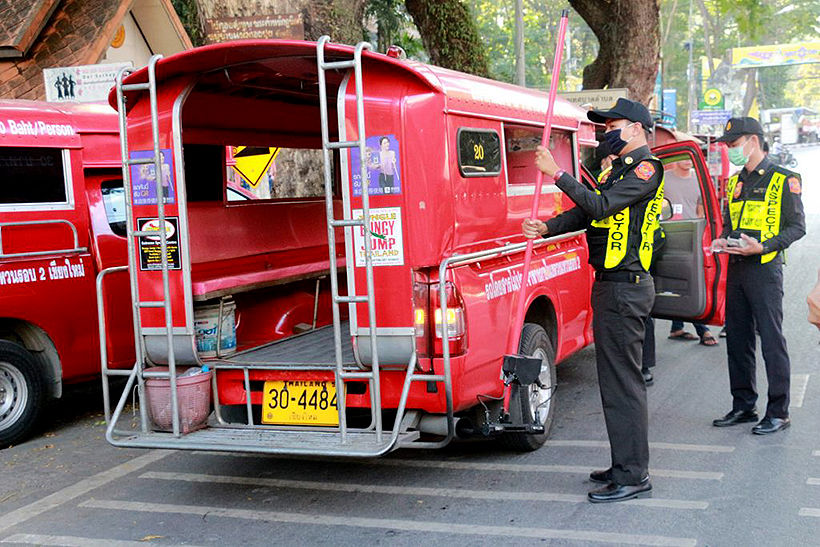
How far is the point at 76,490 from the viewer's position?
5.86 metres

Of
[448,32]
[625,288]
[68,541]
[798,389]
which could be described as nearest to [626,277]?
[625,288]

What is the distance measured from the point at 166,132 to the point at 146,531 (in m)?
2.31

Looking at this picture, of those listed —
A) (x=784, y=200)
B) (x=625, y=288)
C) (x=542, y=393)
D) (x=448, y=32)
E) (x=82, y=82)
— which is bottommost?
(x=542, y=393)

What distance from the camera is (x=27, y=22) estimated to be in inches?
530

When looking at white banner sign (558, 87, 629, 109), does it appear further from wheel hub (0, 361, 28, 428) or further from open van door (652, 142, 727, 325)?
wheel hub (0, 361, 28, 428)

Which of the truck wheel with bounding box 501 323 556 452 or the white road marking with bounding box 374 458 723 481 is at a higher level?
the truck wheel with bounding box 501 323 556 452

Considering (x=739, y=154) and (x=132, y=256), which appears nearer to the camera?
(x=132, y=256)

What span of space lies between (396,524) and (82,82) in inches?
274

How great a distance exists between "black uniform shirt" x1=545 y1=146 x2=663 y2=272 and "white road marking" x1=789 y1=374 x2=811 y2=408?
8.79 ft

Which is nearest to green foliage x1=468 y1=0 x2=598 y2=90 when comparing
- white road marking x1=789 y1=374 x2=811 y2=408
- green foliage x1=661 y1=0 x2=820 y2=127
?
green foliage x1=661 y1=0 x2=820 y2=127

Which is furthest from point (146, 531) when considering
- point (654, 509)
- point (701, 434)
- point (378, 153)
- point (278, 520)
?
point (701, 434)

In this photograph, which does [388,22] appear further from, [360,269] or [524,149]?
[360,269]

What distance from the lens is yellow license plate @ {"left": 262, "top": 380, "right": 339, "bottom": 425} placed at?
533 cm

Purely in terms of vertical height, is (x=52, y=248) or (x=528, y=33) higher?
(x=528, y=33)
